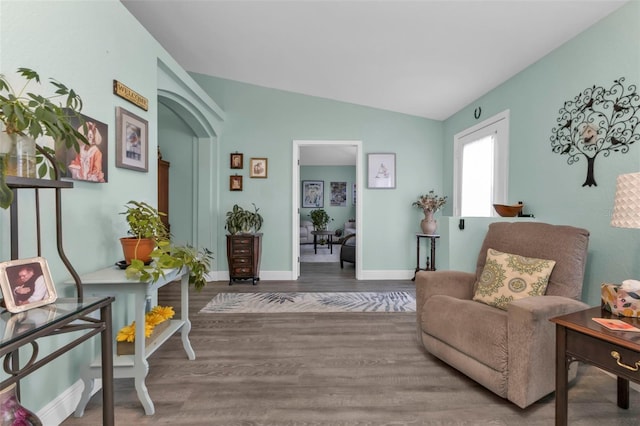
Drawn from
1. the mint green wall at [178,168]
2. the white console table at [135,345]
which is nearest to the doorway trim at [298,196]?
the mint green wall at [178,168]

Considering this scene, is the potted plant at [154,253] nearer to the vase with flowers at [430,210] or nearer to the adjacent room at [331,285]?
the adjacent room at [331,285]

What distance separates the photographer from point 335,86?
402 cm

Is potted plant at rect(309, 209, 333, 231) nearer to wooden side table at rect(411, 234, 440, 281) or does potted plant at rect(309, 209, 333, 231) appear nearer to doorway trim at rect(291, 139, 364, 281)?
doorway trim at rect(291, 139, 364, 281)

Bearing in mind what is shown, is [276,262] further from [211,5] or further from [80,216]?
[211,5]

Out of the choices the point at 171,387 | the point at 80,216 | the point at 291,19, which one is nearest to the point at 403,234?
the point at 291,19

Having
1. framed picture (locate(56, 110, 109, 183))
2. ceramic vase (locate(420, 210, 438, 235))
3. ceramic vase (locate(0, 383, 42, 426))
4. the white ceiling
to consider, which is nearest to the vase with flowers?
ceramic vase (locate(420, 210, 438, 235))

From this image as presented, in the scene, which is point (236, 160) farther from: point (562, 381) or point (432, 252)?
point (562, 381)

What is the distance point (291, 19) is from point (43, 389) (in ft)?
10.3

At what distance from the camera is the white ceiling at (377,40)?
7.36 ft

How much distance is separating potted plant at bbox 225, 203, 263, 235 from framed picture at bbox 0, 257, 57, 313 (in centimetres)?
308

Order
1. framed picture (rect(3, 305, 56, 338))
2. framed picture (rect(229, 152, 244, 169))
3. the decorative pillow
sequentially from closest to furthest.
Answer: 1. framed picture (rect(3, 305, 56, 338))
2. the decorative pillow
3. framed picture (rect(229, 152, 244, 169))

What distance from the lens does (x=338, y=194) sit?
9.64 meters

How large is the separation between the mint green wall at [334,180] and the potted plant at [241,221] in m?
5.13

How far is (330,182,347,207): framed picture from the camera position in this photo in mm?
9625
